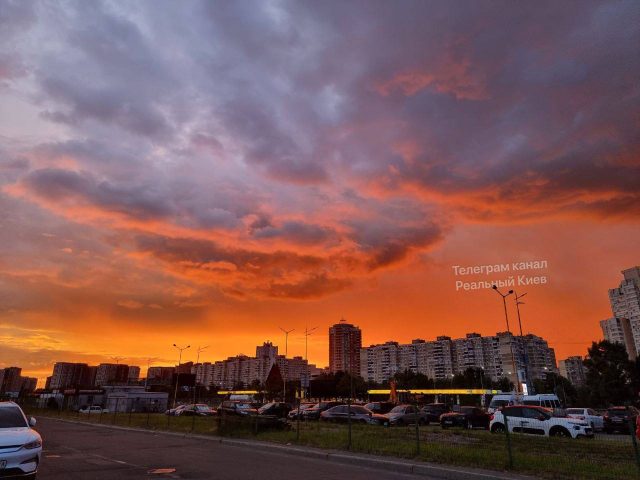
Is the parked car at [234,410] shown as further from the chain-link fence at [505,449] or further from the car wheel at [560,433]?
the car wheel at [560,433]

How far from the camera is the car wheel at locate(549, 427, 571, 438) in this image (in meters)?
21.6

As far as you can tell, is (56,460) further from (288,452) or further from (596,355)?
(596,355)

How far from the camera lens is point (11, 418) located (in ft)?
34.3

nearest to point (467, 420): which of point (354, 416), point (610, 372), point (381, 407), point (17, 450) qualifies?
point (354, 416)

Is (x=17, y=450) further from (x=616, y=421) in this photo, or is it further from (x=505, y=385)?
(x=505, y=385)

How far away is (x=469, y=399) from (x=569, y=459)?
101 meters

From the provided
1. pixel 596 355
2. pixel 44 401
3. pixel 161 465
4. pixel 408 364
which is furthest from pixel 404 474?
pixel 408 364

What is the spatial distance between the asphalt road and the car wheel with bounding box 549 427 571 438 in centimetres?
1339

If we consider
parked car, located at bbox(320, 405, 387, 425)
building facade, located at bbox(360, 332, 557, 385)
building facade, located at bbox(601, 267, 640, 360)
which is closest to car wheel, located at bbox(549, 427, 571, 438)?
parked car, located at bbox(320, 405, 387, 425)

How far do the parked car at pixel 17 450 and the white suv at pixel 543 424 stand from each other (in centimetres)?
1948

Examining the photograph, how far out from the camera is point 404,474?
40.8 ft

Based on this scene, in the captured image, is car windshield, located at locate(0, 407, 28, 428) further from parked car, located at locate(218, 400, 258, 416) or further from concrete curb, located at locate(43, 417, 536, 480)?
parked car, located at locate(218, 400, 258, 416)

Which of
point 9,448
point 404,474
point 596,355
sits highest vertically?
point 596,355

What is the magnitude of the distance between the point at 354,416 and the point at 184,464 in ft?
72.0
